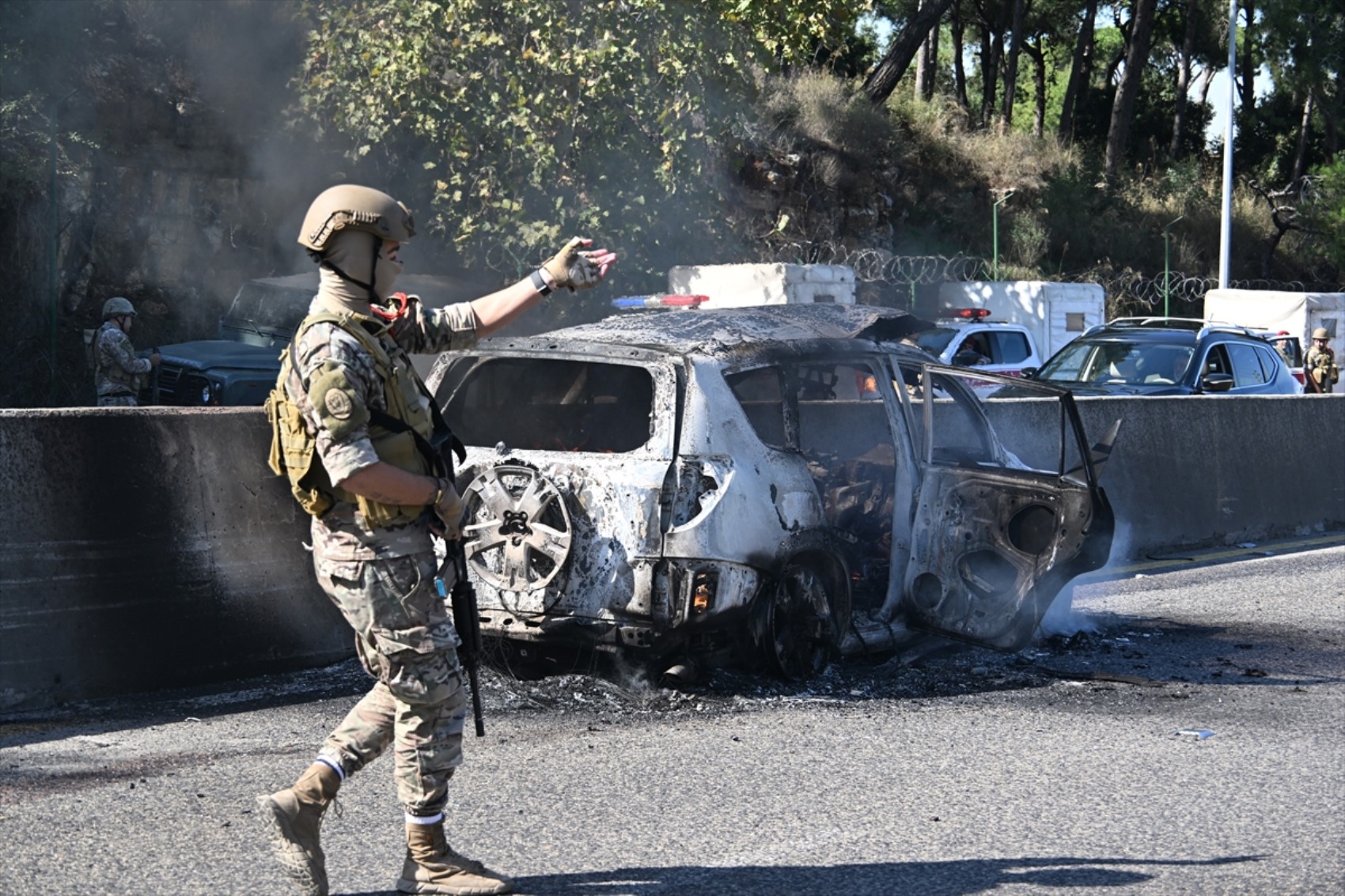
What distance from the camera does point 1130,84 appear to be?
137 feet

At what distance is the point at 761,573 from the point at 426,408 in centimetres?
276

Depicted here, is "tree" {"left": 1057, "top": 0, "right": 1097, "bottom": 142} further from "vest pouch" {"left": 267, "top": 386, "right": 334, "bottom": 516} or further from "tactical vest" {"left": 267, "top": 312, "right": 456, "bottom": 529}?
"vest pouch" {"left": 267, "top": 386, "right": 334, "bottom": 516}

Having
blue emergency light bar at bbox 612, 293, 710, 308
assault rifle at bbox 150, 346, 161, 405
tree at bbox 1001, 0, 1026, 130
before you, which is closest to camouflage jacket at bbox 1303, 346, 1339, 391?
blue emergency light bar at bbox 612, 293, 710, 308

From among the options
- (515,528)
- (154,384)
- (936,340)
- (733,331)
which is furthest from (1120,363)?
(515,528)

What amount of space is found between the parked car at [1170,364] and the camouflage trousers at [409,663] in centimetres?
1358

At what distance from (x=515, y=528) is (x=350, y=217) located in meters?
2.68

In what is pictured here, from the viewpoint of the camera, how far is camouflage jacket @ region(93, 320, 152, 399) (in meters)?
14.7

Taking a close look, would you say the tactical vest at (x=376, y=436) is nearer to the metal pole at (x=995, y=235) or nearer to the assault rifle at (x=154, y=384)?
the assault rifle at (x=154, y=384)

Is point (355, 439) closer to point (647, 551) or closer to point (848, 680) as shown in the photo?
point (647, 551)

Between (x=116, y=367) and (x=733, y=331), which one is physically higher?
(x=733, y=331)

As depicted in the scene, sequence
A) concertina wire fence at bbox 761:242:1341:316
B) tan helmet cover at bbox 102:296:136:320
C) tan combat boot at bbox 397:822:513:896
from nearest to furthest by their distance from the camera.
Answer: tan combat boot at bbox 397:822:513:896
tan helmet cover at bbox 102:296:136:320
concertina wire fence at bbox 761:242:1341:316

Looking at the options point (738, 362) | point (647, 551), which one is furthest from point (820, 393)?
point (647, 551)

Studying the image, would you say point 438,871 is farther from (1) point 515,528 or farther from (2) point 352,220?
(1) point 515,528

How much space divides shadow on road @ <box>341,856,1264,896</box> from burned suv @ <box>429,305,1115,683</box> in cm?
194
